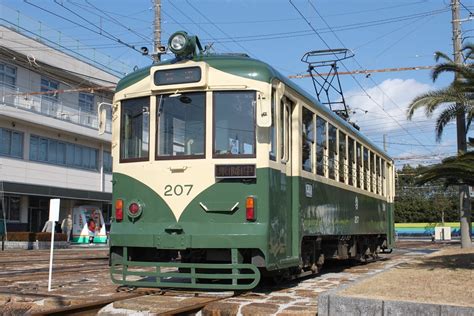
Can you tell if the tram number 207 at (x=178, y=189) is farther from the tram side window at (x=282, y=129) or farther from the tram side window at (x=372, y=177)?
the tram side window at (x=372, y=177)

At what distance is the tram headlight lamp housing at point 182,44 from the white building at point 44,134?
20.7m

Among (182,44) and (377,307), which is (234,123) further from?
(377,307)

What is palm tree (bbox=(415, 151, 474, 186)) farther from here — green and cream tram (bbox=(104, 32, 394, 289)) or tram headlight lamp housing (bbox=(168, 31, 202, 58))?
tram headlight lamp housing (bbox=(168, 31, 202, 58))

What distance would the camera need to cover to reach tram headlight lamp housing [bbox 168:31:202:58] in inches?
328

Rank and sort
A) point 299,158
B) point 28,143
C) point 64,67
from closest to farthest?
point 299,158
point 28,143
point 64,67

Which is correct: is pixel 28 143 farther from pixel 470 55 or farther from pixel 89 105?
pixel 470 55

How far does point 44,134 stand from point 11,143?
266cm

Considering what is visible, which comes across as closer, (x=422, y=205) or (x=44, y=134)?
(x=44, y=134)

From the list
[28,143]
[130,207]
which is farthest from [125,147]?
[28,143]

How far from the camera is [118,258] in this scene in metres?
8.30

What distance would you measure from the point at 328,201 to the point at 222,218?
3349mm

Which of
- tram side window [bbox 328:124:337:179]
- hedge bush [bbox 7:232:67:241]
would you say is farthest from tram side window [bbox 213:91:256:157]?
hedge bush [bbox 7:232:67:241]

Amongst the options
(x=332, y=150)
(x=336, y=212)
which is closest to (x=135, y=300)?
(x=336, y=212)

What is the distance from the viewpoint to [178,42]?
838 cm
